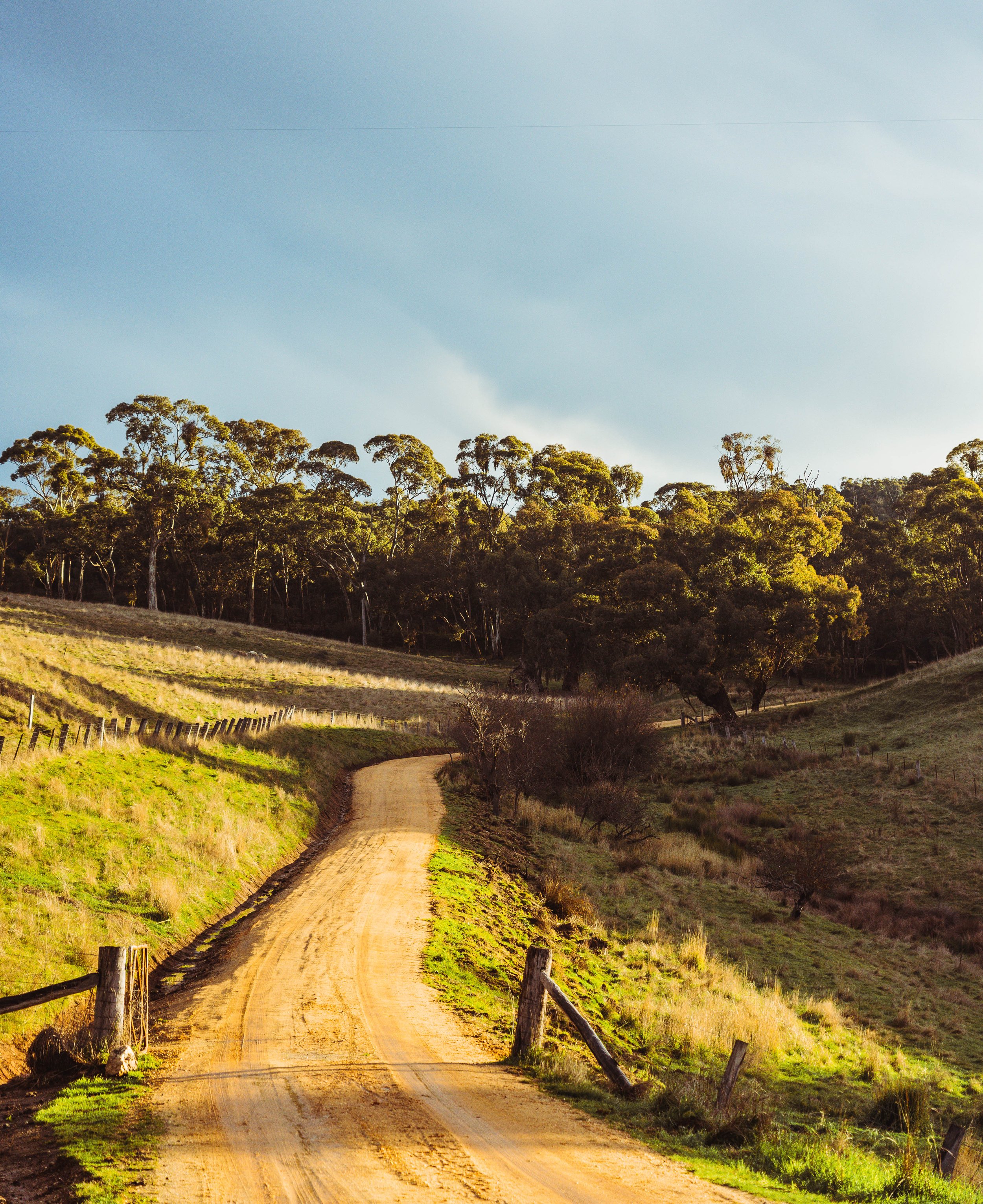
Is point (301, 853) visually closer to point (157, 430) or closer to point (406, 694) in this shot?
point (406, 694)

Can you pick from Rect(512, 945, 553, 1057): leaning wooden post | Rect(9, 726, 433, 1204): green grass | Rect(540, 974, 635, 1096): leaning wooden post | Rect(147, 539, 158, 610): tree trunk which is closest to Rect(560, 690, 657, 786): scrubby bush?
Rect(9, 726, 433, 1204): green grass

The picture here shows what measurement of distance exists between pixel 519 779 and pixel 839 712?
27497 millimetres

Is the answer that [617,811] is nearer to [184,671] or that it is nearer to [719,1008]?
[719,1008]

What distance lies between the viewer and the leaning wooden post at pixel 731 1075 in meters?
7.27

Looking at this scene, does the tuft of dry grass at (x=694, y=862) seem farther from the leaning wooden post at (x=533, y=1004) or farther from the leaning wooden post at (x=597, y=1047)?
the leaning wooden post at (x=597, y=1047)

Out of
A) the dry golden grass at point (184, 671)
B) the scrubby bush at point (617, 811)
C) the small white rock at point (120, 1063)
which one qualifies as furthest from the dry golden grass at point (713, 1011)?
the dry golden grass at point (184, 671)

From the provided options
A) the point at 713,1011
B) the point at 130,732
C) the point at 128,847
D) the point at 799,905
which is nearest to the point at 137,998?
the point at 128,847

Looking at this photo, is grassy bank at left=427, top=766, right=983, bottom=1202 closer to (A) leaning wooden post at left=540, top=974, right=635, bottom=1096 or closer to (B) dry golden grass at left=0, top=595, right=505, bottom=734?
(A) leaning wooden post at left=540, top=974, right=635, bottom=1096

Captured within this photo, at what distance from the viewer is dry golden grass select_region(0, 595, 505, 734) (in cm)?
2564

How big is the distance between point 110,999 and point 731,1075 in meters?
6.08

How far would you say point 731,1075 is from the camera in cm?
744

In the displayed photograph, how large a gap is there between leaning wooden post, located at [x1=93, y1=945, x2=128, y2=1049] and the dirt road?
72cm

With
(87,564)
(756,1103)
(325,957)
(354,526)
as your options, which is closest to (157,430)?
(354,526)

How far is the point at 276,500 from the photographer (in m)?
72.6
